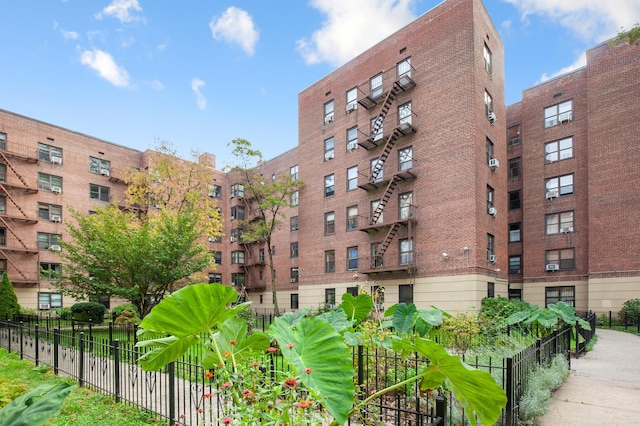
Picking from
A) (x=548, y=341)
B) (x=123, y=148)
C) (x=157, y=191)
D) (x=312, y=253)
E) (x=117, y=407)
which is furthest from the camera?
(x=123, y=148)

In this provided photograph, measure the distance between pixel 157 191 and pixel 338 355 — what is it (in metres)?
27.8

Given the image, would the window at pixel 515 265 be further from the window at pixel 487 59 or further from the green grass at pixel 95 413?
the green grass at pixel 95 413

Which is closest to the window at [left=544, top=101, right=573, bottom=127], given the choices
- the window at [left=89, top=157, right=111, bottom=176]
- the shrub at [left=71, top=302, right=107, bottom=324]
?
the shrub at [left=71, top=302, right=107, bottom=324]

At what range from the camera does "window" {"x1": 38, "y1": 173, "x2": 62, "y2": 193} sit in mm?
31406

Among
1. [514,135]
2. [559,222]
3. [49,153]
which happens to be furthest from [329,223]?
[49,153]

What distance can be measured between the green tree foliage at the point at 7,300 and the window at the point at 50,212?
6.31 metres

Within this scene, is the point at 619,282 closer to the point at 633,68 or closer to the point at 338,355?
the point at 633,68

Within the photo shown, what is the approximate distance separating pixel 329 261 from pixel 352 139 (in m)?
8.75

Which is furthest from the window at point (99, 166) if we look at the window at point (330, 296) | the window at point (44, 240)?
the window at point (330, 296)

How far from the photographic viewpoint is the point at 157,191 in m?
28.1

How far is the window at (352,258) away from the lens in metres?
26.7

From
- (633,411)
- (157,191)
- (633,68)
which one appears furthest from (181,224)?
(633,68)

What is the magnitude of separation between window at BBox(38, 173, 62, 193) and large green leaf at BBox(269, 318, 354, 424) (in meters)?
35.4

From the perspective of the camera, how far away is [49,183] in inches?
1255
